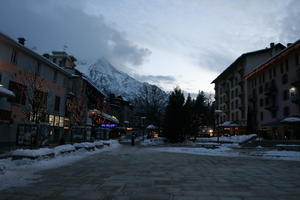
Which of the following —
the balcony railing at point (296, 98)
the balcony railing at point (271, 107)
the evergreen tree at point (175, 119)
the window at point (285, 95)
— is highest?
the window at point (285, 95)

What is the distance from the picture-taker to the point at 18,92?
23.7 m

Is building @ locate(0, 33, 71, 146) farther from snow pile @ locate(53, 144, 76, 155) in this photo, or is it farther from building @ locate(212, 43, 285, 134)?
building @ locate(212, 43, 285, 134)

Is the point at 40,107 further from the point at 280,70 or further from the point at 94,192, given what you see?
the point at 280,70

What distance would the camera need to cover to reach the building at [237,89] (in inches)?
1785

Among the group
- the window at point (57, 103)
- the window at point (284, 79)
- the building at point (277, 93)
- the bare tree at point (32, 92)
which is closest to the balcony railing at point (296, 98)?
the building at point (277, 93)

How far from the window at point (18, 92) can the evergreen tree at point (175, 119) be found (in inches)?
721

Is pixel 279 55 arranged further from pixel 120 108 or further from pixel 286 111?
pixel 120 108

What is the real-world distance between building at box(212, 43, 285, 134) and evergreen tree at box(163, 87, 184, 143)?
1067 centimetres

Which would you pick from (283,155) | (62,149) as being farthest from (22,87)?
(283,155)

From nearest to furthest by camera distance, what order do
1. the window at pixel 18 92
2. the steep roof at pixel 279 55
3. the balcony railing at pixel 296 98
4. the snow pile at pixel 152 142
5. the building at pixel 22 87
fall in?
1. the building at pixel 22 87
2. the window at pixel 18 92
3. the steep roof at pixel 279 55
4. the balcony railing at pixel 296 98
5. the snow pile at pixel 152 142

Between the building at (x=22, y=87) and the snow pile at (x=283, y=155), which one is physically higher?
the building at (x=22, y=87)

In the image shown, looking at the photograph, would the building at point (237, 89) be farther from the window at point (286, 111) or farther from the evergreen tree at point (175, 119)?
the evergreen tree at point (175, 119)

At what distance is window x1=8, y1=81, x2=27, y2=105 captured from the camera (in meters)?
22.8

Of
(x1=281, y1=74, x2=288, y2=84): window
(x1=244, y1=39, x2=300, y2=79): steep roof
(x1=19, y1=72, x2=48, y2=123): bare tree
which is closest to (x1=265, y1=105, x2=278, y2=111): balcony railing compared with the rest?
(x1=281, y1=74, x2=288, y2=84): window
